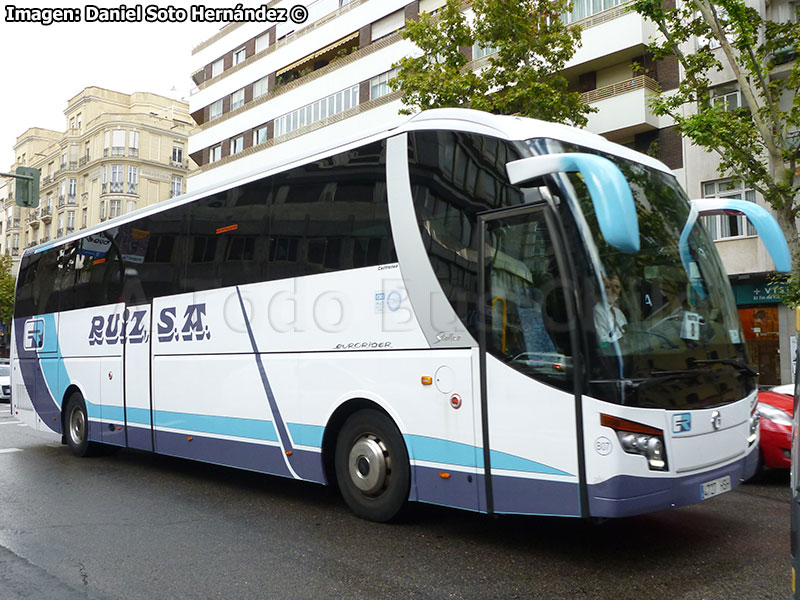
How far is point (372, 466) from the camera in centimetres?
647

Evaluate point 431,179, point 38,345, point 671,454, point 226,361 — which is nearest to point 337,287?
point 431,179

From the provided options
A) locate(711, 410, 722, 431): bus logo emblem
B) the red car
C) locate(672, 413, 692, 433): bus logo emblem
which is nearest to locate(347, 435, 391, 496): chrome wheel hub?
locate(672, 413, 692, 433): bus logo emblem

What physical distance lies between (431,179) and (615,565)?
323 centimetres

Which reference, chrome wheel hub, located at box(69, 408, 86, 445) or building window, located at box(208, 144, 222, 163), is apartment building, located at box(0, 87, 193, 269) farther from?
chrome wheel hub, located at box(69, 408, 86, 445)

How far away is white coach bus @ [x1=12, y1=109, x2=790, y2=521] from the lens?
5008mm

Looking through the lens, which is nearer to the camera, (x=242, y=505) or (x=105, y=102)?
(x=242, y=505)

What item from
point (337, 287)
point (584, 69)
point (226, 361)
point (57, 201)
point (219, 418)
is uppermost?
point (57, 201)

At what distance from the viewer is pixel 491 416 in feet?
18.1

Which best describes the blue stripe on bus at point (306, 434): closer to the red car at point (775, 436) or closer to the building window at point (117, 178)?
the red car at point (775, 436)

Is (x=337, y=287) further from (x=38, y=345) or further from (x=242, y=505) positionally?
(x=38, y=345)

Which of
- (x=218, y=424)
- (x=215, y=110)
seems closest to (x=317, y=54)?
(x=215, y=110)

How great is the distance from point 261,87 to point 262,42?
108 inches

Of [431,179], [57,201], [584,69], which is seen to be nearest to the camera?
[431,179]

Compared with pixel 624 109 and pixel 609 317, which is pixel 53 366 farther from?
pixel 624 109
